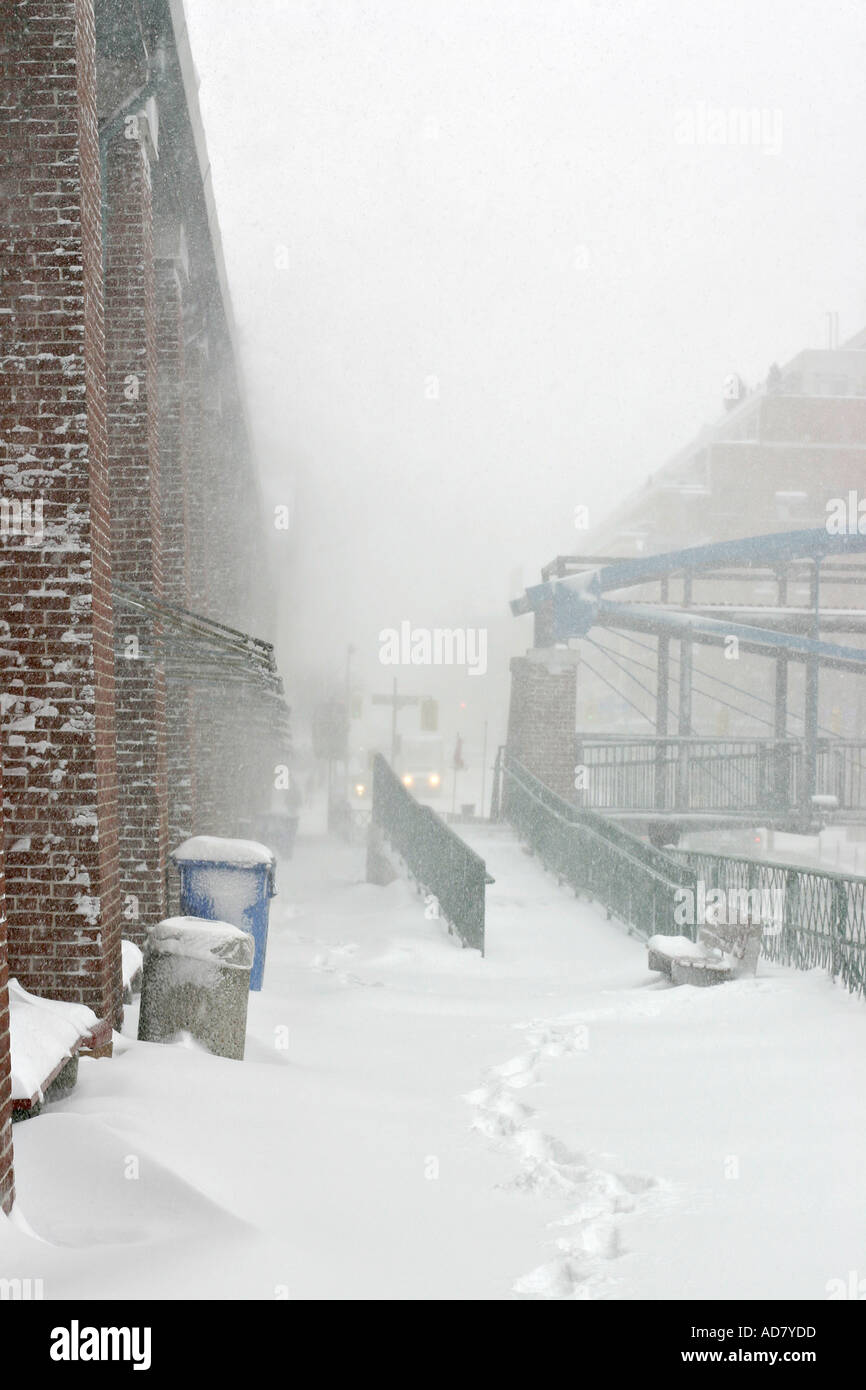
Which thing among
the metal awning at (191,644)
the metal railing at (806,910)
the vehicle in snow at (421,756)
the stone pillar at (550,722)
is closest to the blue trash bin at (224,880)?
the metal awning at (191,644)

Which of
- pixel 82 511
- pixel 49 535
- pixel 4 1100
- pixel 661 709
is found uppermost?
pixel 82 511

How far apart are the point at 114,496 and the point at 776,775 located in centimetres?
A: 1441

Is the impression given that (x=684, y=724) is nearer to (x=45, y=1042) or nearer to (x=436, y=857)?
(x=436, y=857)

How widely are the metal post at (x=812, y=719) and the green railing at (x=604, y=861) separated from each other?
14.9 feet

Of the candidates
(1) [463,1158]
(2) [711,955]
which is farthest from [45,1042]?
(2) [711,955]

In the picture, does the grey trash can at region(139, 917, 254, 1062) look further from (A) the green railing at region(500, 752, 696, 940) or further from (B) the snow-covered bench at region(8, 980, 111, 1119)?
(A) the green railing at region(500, 752, 696, 940)

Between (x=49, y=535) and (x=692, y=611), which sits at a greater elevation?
(x=692, y=611)

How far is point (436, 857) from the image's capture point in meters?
13.5

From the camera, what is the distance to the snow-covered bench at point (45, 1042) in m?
4.48

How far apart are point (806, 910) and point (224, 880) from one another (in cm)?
576

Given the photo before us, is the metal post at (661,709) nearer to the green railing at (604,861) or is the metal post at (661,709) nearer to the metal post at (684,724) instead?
the metal post at (684,724)

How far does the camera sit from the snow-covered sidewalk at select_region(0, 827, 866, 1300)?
3.85 metres

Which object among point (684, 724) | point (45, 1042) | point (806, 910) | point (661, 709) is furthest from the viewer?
point (661, 709)
